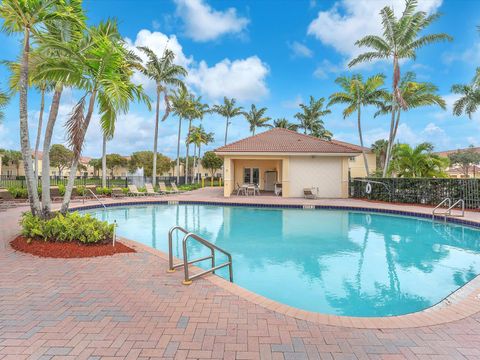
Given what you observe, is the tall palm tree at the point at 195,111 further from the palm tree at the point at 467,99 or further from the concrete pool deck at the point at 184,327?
the concrete pool deck at the point at 184,327

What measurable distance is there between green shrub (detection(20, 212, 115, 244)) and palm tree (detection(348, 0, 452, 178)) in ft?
63.9

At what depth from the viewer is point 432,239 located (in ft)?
31.7

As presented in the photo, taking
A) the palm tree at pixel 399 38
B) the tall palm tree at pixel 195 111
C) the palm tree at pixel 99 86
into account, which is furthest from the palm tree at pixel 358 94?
the palm tree at pixel 99 86

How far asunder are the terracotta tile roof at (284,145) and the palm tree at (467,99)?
7659mm

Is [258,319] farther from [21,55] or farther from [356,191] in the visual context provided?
[356,191]

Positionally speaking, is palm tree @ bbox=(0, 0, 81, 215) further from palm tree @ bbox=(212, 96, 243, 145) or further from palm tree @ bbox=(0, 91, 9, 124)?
palm tree @ bbox=(212, 96, 243, 145)

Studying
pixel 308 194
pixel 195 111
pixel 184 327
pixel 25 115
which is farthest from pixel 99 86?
pixel 195 111

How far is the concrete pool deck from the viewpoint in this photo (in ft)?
9.25

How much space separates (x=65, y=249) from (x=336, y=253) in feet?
21.8

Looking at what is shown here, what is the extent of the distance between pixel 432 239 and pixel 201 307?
9.05 m

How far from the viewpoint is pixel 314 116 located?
40531 mm

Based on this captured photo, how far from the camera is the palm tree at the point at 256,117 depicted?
45.0 m

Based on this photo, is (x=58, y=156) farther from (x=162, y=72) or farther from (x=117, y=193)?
(x=117, y=193)

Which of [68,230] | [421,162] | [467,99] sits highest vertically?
[467,99]
